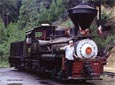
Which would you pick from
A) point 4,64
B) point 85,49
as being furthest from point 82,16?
point 4,64

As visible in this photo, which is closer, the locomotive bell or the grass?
the locomotive bell

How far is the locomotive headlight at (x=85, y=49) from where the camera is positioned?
1672 centimetres

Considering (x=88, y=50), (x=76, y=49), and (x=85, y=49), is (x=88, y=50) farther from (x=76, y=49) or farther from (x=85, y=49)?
(x=76, y=49)

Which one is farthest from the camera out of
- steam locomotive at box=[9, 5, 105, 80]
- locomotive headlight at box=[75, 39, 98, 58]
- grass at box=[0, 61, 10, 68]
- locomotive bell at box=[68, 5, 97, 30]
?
grass at box=[0, 61, 10, 68]

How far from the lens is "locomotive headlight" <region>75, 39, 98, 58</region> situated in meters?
16.7

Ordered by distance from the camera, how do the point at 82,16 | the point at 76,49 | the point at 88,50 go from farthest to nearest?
1. the point at 82,16
2. the point at 88,50
3. the point at 76,49

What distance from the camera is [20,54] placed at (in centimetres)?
2720

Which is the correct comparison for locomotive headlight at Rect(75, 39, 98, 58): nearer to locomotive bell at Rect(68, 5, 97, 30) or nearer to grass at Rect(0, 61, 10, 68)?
locomotive bell at Rect(68, 5, 97, 30)

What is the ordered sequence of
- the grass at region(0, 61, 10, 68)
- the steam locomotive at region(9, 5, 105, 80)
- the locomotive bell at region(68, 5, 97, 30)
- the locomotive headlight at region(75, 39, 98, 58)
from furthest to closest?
the grass at region(0, 61, 10, 68), the locomotive bell at region(68, 5, 97, 30), the steam locomotive at region(9, 5, 105, 80), the locomotive headlight at region(75, 39, 98, 58)

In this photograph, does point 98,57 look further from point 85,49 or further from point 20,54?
point 20,54

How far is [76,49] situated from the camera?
54.9 feet

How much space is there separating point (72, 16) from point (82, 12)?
0.54 meters

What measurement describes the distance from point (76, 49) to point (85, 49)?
428mm

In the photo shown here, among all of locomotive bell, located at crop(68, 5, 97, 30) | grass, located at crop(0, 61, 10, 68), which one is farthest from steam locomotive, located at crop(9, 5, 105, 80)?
grass, located at crop(0, 61, 10, 68)
